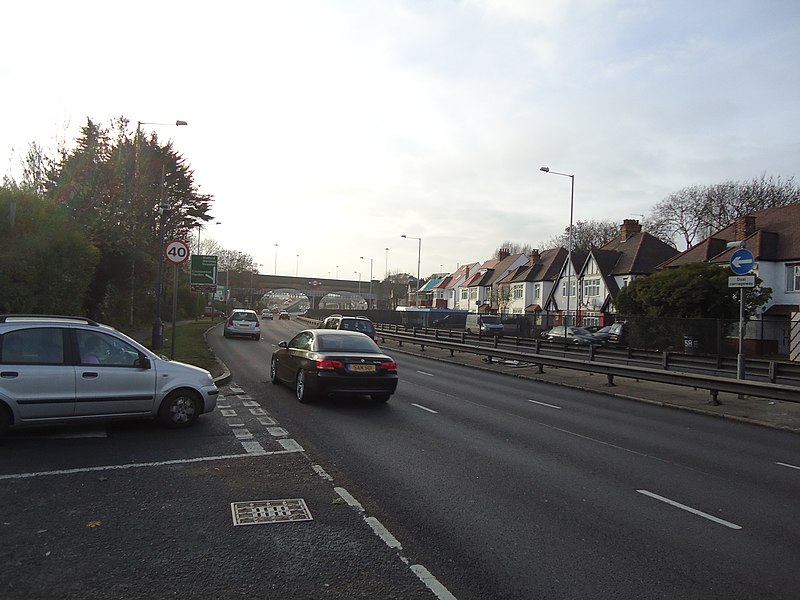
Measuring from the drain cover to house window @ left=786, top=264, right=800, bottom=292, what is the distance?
40812 mm

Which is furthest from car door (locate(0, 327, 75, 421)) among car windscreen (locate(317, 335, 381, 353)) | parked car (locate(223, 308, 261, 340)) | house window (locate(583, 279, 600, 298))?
house window (locate(583, 279, 600, 298))

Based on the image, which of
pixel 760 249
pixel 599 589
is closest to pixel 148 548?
pixel 599 589

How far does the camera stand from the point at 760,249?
3859 cm

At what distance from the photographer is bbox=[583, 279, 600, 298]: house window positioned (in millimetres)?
55022

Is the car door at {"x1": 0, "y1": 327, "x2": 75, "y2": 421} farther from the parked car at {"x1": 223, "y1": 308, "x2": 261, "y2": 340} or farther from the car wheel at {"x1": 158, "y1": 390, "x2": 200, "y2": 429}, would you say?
the parked car at {"x1": 223, "y1": 308, "x2": 261, "y2": 340}

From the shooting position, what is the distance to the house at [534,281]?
67.4 metres

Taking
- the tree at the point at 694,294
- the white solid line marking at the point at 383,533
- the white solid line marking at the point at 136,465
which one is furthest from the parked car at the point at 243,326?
the white solid line marking at the point at 383,533

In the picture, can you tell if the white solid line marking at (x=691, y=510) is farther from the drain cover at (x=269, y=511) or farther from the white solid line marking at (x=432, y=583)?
the drain cover at (x=269, y=511)

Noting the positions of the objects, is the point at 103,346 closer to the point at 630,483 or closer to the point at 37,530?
the point at 37,530

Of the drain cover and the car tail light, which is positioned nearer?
the drain cover

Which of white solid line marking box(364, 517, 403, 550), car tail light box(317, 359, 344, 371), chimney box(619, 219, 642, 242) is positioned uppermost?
chimney box(619, 219, 642, 242)

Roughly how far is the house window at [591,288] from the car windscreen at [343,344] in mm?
46376

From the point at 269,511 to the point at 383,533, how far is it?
1.12 metres

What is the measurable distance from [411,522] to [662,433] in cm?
683
